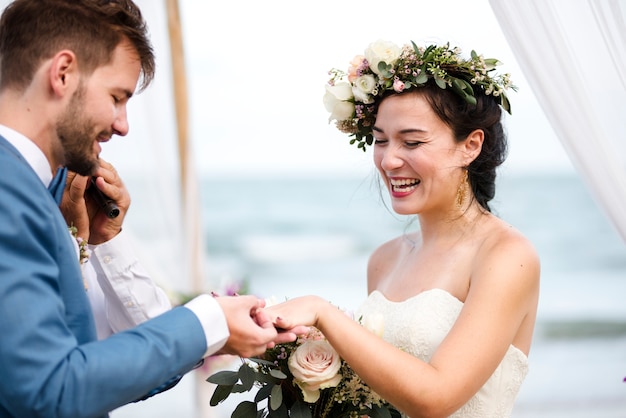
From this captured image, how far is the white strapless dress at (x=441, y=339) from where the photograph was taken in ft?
7.74

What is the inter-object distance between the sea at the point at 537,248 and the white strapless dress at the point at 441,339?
5.67 metres

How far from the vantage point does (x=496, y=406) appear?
2.39 meters

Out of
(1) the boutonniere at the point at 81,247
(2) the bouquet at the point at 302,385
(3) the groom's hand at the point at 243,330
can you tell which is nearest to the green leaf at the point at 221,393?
(2) the bouquet at the point at 302,385

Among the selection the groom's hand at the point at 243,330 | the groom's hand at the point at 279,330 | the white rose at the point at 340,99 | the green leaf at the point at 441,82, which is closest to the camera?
the groom's hand at the point at 243,330

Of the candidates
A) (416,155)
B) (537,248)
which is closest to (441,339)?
(416,155)

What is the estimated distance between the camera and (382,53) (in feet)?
8.36

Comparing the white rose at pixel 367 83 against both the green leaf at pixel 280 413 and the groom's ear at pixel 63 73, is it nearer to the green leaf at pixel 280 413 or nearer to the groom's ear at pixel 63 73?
the green leaf at pixel 280 413

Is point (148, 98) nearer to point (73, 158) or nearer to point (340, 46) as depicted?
point (73, 158)

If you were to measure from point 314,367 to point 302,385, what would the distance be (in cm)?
8

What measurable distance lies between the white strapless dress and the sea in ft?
18.6

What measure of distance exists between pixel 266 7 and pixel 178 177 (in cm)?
1471

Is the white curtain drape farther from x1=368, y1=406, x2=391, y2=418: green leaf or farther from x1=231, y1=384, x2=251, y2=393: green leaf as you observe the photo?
x1=231, y1=384, x2=251, y2=393: green leaf

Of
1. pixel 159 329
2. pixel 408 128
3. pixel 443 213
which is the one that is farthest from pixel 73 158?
pixel 443 213

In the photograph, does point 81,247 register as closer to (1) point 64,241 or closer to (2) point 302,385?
(1) point 64,241
